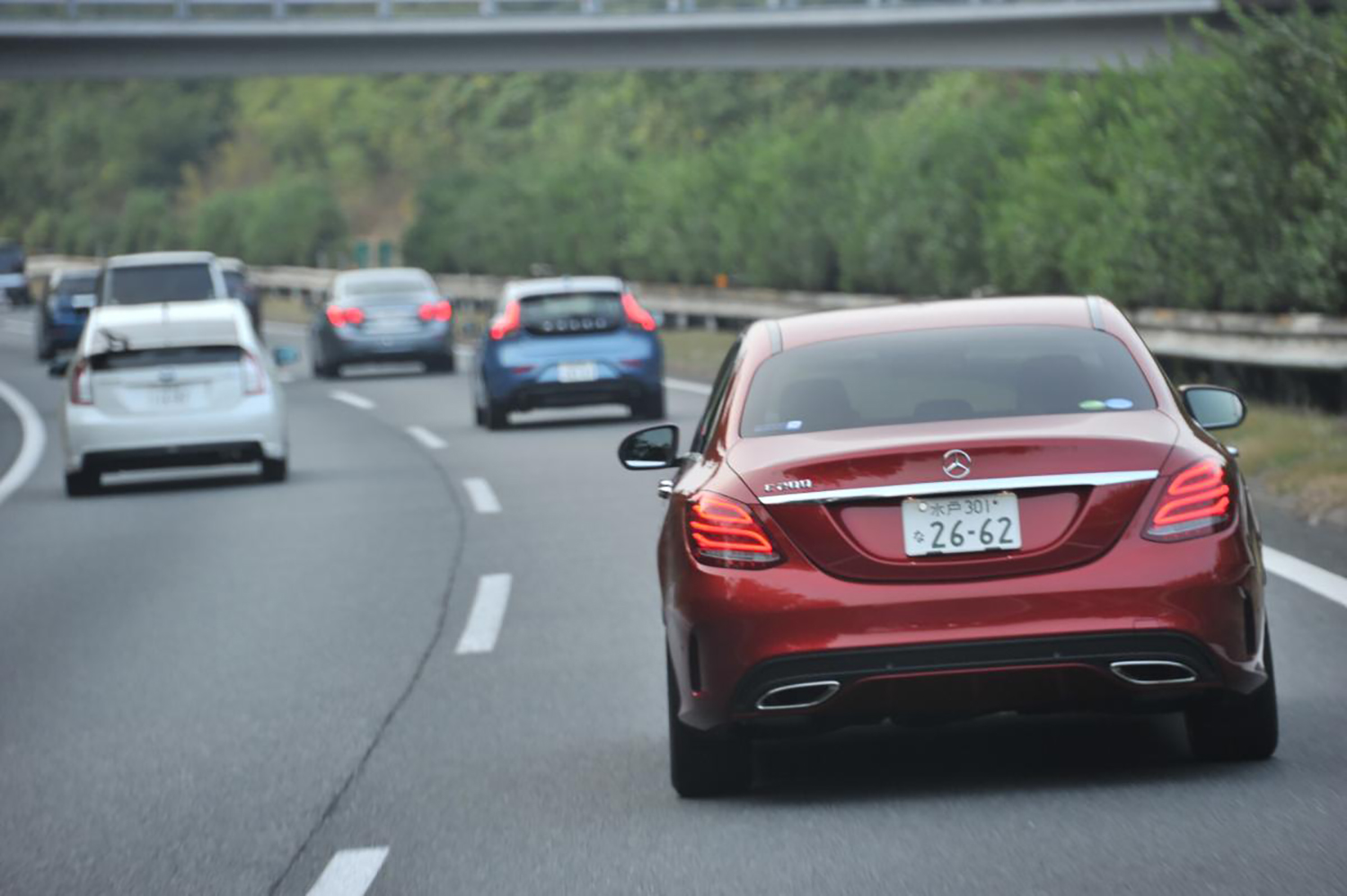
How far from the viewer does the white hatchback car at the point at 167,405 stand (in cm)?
1964

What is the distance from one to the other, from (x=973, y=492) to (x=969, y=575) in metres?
0.22

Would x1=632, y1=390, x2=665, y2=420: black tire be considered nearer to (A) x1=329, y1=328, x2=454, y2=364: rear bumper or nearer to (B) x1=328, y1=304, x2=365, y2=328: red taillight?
(A) x1=329, y1=328, x2=454, y2=364: rear bumper

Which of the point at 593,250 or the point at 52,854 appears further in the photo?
the point at 593,250

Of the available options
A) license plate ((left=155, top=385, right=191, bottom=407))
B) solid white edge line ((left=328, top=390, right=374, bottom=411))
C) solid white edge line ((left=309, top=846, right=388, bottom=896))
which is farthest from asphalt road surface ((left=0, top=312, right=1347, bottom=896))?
solid white edge line ((left=328, top=390, right=374, bottom=411))

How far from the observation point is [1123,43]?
169 ft

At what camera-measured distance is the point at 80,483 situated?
20000mm

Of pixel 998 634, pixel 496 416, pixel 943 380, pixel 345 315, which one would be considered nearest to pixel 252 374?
pixel 496 416

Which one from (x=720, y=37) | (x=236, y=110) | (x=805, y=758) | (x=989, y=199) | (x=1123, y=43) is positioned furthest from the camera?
(x=236, y=110)

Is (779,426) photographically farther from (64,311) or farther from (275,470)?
(64,311)

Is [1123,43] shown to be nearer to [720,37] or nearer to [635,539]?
[720,37]

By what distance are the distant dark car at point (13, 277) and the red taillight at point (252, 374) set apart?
65.2m

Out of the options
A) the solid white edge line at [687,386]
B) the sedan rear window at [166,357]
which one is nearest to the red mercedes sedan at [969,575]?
the sedan rear window at [166,357]

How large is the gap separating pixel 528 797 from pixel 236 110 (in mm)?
151200

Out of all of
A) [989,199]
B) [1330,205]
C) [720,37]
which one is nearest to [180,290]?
[989,199]
